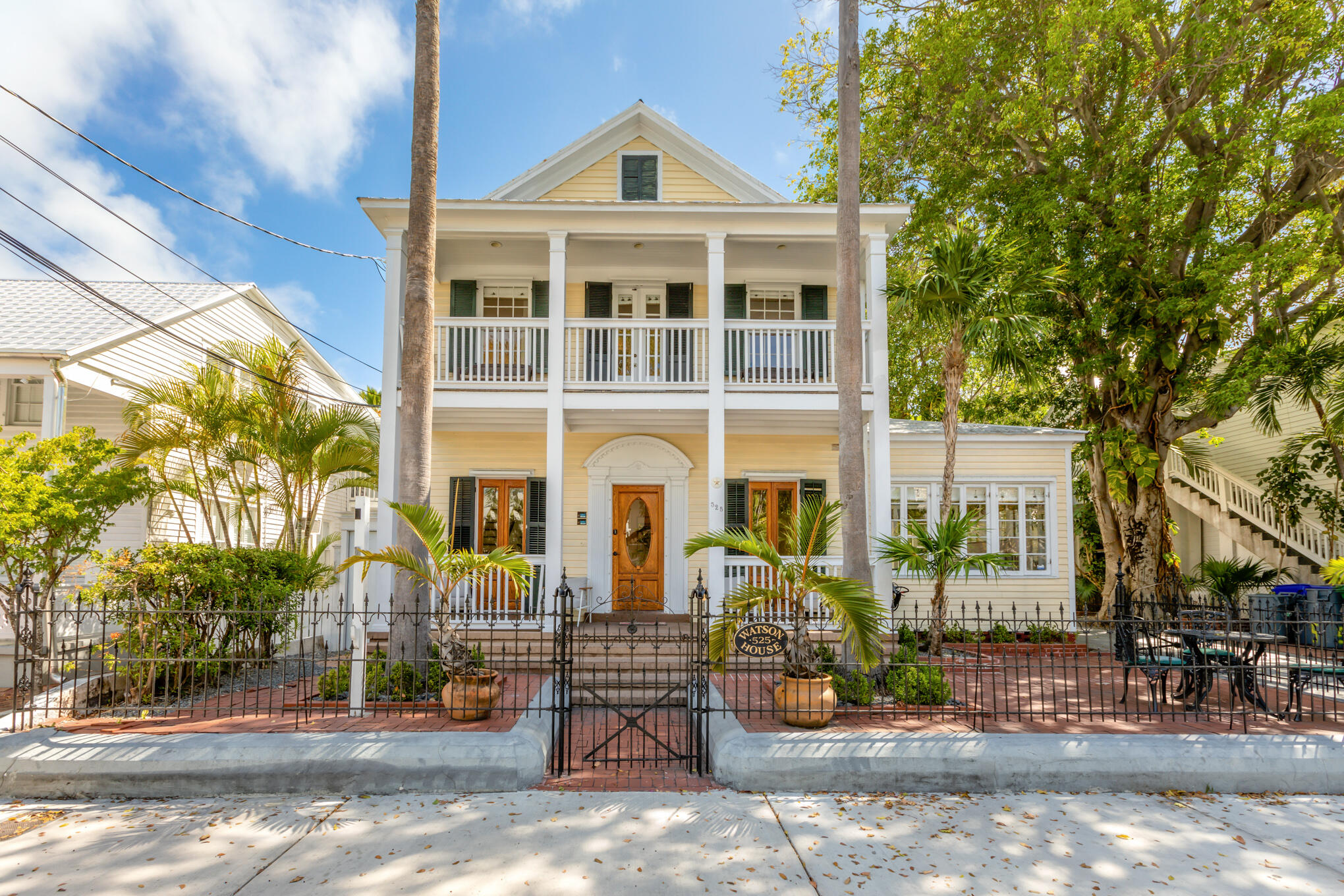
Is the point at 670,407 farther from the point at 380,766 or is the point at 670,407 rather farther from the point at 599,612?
the point at 380,766

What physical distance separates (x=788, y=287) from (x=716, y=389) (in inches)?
137

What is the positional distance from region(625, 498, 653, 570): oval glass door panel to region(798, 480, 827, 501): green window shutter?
9.11ft

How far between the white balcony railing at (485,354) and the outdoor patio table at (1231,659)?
8658mm

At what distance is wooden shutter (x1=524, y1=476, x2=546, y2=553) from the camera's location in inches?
483

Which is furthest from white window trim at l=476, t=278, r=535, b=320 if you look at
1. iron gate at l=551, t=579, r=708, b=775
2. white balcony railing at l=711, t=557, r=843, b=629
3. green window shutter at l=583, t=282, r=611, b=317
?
iron gate at l=551, t=579, r=708, b=775

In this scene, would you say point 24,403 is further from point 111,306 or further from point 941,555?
point 941,555

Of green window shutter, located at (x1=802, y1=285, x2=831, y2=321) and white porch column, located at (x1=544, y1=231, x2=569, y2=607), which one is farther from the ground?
green window shutter, located at (x1=802, y1=285, x2=831, y2=321)

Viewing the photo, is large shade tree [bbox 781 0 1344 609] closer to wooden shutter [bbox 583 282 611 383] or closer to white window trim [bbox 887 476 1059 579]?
white window trim [bbox 887 476 1059 579]

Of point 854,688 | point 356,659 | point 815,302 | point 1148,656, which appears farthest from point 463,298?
point 1148,656

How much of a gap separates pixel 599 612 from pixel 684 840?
7854mm

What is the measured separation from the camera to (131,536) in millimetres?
11305

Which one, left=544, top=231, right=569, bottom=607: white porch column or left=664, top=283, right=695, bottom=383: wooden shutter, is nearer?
left=544, top=231, right=569, bottom=607: white porch column

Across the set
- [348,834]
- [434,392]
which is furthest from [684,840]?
[434,392]

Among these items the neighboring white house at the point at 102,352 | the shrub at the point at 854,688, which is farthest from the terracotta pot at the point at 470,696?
the neighboring white house at the point at 102,352
